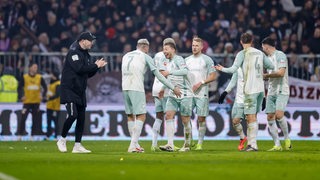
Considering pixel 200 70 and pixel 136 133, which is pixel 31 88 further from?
pixel 136 133

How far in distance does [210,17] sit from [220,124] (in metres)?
5.83

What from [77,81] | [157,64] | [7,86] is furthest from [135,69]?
[7,86]

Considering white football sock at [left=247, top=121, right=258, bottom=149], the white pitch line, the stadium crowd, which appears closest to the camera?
the white pitch line

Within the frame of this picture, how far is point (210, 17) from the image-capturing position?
3356cm

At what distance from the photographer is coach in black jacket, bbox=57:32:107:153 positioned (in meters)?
19.5

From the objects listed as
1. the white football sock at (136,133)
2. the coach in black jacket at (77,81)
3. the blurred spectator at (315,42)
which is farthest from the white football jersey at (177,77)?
the blurred spectator at (315,42)

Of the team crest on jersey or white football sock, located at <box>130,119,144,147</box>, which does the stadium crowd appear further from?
the team crest on jersey

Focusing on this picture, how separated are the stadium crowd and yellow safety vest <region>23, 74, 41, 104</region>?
189 centimetres

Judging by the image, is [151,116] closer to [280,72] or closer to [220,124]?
[220,124]

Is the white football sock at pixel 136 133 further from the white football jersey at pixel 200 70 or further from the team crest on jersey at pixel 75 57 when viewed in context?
the white football jersey at pixel 200 70

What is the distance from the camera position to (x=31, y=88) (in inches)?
1140

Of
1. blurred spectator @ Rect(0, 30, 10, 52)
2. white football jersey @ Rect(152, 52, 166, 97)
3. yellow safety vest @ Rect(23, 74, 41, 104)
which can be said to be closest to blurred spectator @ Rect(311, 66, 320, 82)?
yellow safety vest @ Rect(23, 74, 41, 104)

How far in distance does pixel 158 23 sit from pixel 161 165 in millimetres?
17672

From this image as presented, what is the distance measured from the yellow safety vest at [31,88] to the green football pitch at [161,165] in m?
9.16
